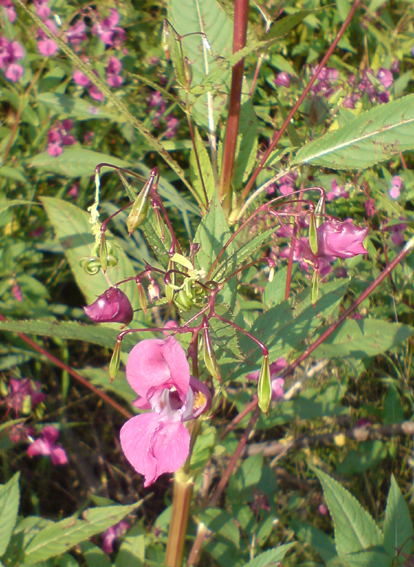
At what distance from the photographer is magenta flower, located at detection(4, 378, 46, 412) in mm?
1752

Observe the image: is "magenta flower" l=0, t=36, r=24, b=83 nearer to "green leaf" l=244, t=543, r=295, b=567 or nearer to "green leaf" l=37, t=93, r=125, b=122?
"green leaf" l=37, t=93, r=125, b=122

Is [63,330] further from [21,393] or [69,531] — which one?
[21,393]

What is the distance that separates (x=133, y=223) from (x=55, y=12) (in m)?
1.89

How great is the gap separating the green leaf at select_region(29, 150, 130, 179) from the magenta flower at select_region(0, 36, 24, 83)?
0.31 m

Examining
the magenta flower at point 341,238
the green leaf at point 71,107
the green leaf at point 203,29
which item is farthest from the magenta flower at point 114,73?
the magenta flower at point 341,238

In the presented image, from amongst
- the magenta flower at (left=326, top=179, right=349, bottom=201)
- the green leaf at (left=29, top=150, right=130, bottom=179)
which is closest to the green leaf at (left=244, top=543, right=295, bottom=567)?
the magenta flower at (left=326, top=179, right=349, bottom=201)

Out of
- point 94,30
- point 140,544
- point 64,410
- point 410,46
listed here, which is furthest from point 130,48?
point 140,544

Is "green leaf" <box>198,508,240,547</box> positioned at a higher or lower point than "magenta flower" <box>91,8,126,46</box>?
lower

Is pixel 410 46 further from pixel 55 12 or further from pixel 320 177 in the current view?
pixel 55 12

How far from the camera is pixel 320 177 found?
6.11ft

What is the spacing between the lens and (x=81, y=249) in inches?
47.6

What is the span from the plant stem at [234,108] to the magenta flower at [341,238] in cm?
22

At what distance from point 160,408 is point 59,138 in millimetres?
1519

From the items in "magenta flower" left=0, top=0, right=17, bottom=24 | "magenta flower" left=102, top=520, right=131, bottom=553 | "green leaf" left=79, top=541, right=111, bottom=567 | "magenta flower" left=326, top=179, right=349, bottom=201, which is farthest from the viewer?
"magenta flower" left=0, top=0, right=17, bottom=24
